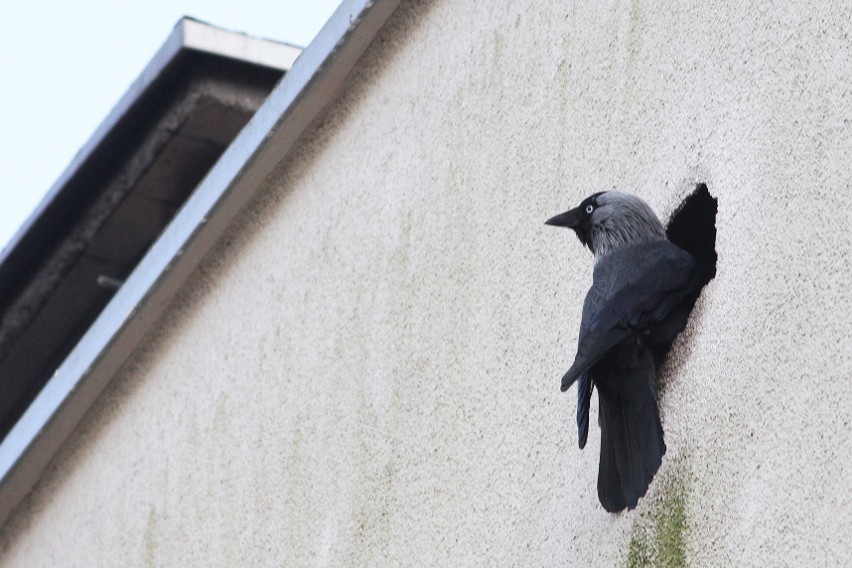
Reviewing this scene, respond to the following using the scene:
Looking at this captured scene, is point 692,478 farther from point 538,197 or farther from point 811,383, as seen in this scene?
point 538,197

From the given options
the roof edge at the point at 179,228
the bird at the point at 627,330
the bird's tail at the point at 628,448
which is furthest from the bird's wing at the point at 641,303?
the roof edge at the point at 179,228

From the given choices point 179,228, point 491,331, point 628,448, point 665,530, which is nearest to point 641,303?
point 628,448

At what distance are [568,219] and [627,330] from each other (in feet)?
1.72

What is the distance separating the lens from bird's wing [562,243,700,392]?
384 centimetres

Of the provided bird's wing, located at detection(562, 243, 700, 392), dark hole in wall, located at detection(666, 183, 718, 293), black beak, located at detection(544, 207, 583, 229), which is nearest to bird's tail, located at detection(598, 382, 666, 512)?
bird's wing, located at detection(562, 243, 700, 392)

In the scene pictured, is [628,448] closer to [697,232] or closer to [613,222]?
[613,222]

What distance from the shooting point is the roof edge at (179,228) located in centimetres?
573

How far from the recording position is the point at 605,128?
14.7 feet

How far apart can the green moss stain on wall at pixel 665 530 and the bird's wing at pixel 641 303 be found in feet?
1.07

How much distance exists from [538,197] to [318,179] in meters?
1.35

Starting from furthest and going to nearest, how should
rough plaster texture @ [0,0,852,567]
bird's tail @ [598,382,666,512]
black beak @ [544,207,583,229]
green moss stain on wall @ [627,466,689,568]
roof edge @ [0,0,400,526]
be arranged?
roof edge @ [0,0,400,526], black beak @ [544,207,583,229], bird's tail @ [598,382,666,512], green moss stain on wall @ [627,466,689,568], rough plaster texture @ [0,0,852,567]

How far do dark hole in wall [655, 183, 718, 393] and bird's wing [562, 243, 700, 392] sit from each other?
2.4 inches

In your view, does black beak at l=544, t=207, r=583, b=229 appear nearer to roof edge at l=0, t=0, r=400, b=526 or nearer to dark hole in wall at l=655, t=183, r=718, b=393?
dark hole in wall at l=655, t=183, r=718, b=393

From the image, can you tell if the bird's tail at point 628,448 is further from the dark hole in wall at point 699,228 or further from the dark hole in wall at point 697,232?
the dark hole in wall at point 699,228
